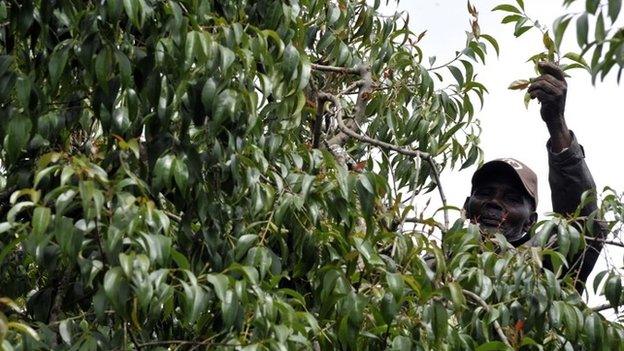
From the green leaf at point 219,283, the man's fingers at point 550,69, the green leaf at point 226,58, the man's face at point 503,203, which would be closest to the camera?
the green leaf at point 219,283

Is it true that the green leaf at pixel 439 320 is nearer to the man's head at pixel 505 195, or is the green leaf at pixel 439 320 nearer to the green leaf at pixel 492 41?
the green leaf at pixel 492 41

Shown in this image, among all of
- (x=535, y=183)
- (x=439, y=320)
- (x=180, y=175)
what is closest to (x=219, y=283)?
(x=180, y=175)

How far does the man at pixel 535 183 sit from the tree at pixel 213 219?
0.86 metres

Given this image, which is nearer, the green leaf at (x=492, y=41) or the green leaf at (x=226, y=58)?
the green leaf at (x=226, y=58)

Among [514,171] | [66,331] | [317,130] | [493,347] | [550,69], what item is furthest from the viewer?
[514,171]

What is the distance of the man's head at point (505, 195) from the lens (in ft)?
23.1

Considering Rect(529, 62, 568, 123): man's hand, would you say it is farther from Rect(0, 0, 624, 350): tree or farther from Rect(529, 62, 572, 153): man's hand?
Rect(0, 0, 624, 350): tree

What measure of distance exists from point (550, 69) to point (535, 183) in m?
1.27

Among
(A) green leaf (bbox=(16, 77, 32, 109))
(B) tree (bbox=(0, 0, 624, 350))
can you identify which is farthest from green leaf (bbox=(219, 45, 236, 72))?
(A) green leaf (bbox=(16, 77, 32, 109))

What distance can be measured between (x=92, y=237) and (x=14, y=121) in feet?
1.74

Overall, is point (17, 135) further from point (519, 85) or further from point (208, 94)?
point (519, 85)

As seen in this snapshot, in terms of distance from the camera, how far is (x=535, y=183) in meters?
7.19

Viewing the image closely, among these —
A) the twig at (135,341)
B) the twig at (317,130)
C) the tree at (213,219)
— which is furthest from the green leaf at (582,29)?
the twig at (317,130)

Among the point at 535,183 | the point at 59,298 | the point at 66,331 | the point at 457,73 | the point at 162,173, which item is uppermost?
the point at 457,73
